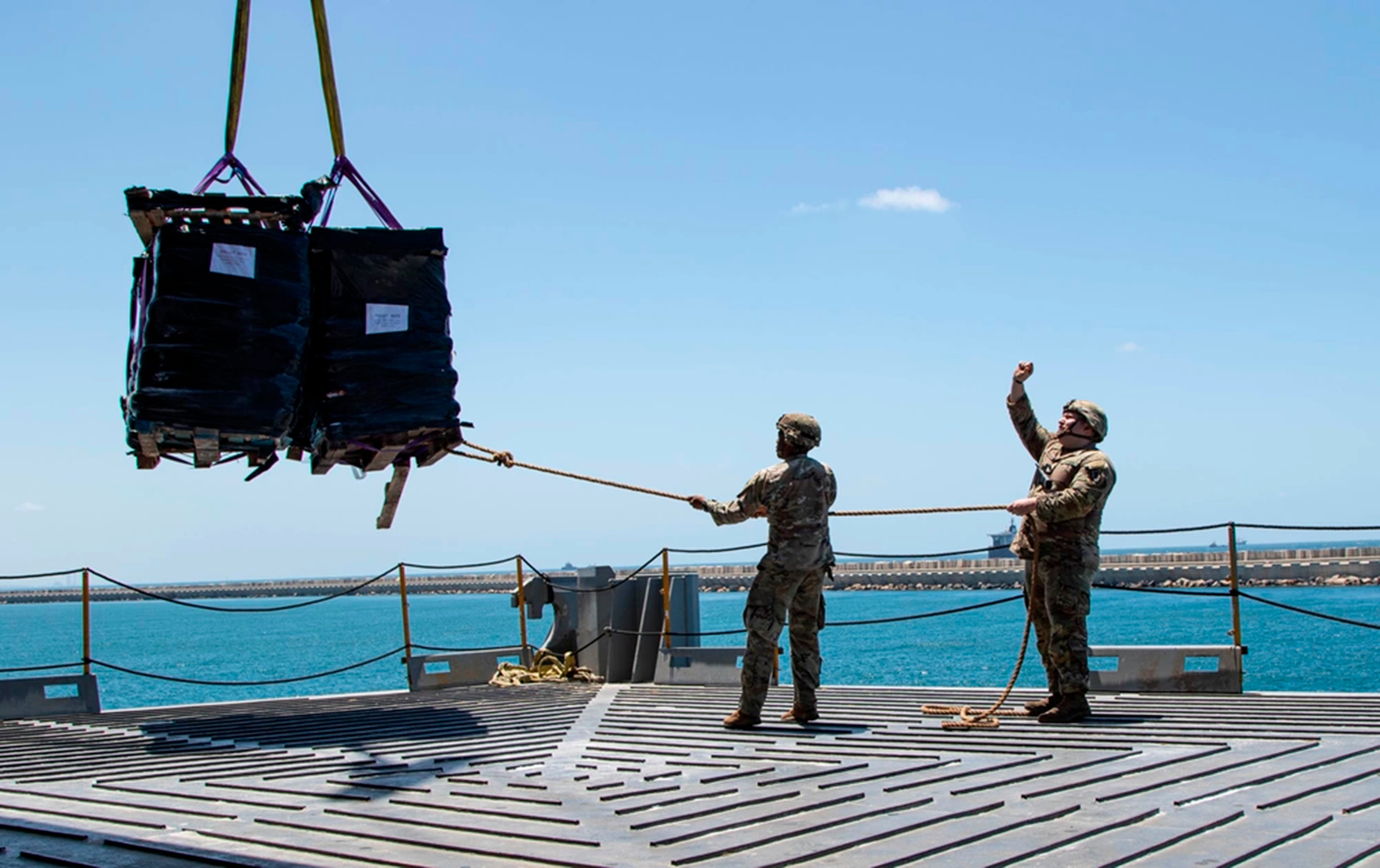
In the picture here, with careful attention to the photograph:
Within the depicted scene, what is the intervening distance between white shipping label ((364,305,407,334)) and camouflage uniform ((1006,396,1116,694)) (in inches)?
141

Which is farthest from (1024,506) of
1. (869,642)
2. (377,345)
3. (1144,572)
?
(1144,572)

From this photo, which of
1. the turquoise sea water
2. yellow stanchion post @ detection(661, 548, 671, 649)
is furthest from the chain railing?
the turquoise sea water

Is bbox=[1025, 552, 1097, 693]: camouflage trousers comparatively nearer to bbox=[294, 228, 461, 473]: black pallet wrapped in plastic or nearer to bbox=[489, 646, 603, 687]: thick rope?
bbox=[294, 228, 461, 473]: black pallet wrapped in plastic

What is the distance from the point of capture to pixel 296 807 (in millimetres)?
5293

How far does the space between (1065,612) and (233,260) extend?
4877mm

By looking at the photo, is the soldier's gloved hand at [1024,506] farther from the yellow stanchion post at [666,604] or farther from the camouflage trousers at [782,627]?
the yellow stanchion post at [666,604]

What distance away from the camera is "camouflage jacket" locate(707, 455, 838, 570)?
768 cm

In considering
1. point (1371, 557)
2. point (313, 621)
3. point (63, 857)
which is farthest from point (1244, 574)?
point (63, 857)

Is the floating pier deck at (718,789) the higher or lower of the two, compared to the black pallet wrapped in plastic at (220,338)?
lower

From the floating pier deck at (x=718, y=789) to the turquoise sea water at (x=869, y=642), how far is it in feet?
25.8

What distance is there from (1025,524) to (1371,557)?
91.6m

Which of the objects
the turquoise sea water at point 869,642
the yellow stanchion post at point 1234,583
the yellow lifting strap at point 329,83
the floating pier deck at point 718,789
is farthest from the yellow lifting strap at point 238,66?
the turquoise sea water at point 869,642

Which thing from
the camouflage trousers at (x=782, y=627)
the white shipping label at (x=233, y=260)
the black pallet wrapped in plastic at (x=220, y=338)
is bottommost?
the camouflage trousers at (x=782, y=627)

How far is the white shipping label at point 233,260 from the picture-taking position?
6.87 meters
